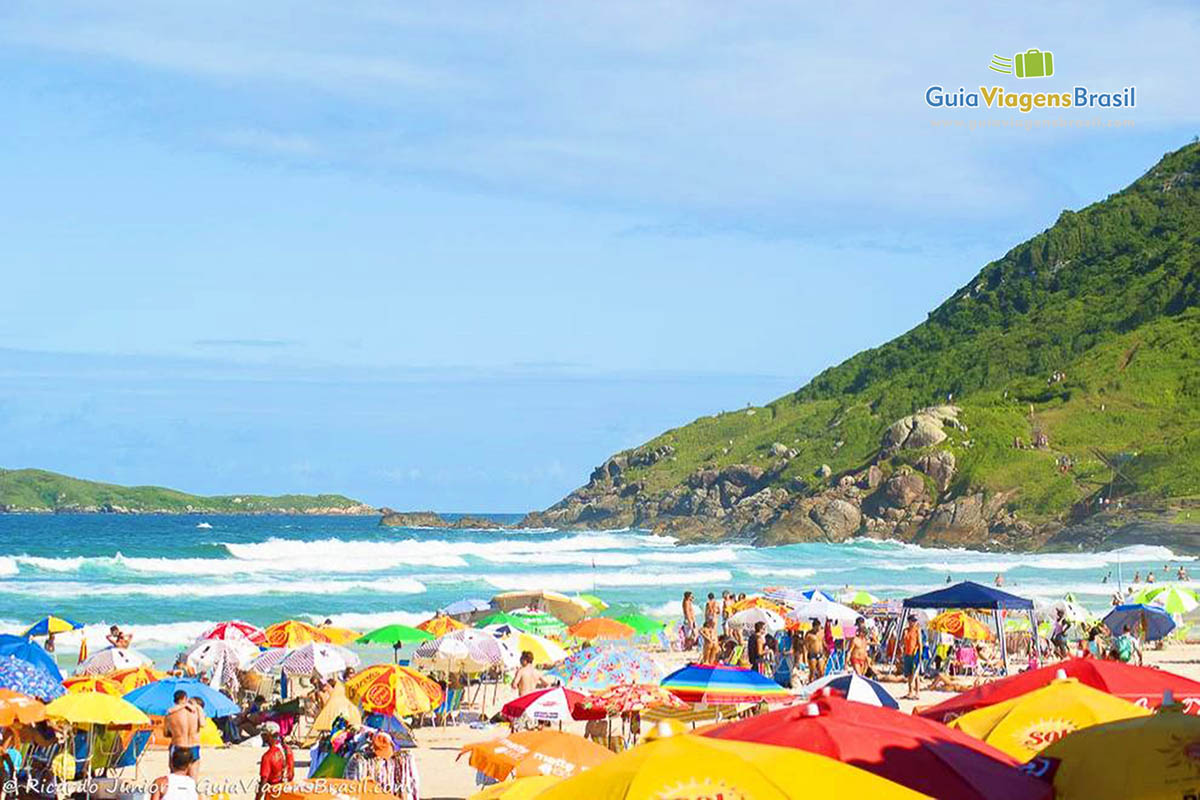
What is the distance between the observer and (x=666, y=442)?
14950cm

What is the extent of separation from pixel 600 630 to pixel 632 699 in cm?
1292

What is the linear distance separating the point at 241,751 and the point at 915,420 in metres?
83.6

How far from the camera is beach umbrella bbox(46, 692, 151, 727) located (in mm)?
14758

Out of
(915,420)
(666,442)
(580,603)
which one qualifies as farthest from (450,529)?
(580,603)

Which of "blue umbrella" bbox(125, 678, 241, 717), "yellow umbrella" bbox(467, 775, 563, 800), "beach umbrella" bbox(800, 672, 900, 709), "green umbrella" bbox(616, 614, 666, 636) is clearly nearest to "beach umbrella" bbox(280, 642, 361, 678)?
"blue umbrella" bbox(125, 678, 241, 717)

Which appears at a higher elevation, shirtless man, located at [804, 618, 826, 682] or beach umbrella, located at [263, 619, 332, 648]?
beach umbrella, located at [263, 619, 332, 648]

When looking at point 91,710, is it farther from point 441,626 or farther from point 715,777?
point 441,626

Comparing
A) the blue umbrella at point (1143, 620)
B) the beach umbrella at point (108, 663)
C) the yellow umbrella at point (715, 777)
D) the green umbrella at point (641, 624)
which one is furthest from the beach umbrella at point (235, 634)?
the yellow umbrella at point (715, 777)

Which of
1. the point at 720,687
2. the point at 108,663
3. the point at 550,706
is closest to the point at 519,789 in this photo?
the point at 550,706

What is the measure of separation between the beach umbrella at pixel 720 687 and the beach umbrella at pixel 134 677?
7083 mm

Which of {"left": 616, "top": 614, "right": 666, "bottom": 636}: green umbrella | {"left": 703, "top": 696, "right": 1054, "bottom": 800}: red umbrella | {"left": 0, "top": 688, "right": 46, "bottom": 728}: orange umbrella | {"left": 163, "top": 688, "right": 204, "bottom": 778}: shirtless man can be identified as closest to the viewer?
{"left": 703, "top": 696, "right": 1054, "bottom": 800}: red umbrella

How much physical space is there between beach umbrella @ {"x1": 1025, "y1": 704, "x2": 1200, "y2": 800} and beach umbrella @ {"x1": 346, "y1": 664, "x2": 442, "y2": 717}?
1118cm

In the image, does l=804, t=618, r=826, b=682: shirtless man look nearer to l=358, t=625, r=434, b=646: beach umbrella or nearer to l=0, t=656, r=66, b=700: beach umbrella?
l=358, t=625, r=434, b=646: beach umbrella

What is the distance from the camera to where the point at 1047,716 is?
930 cm
